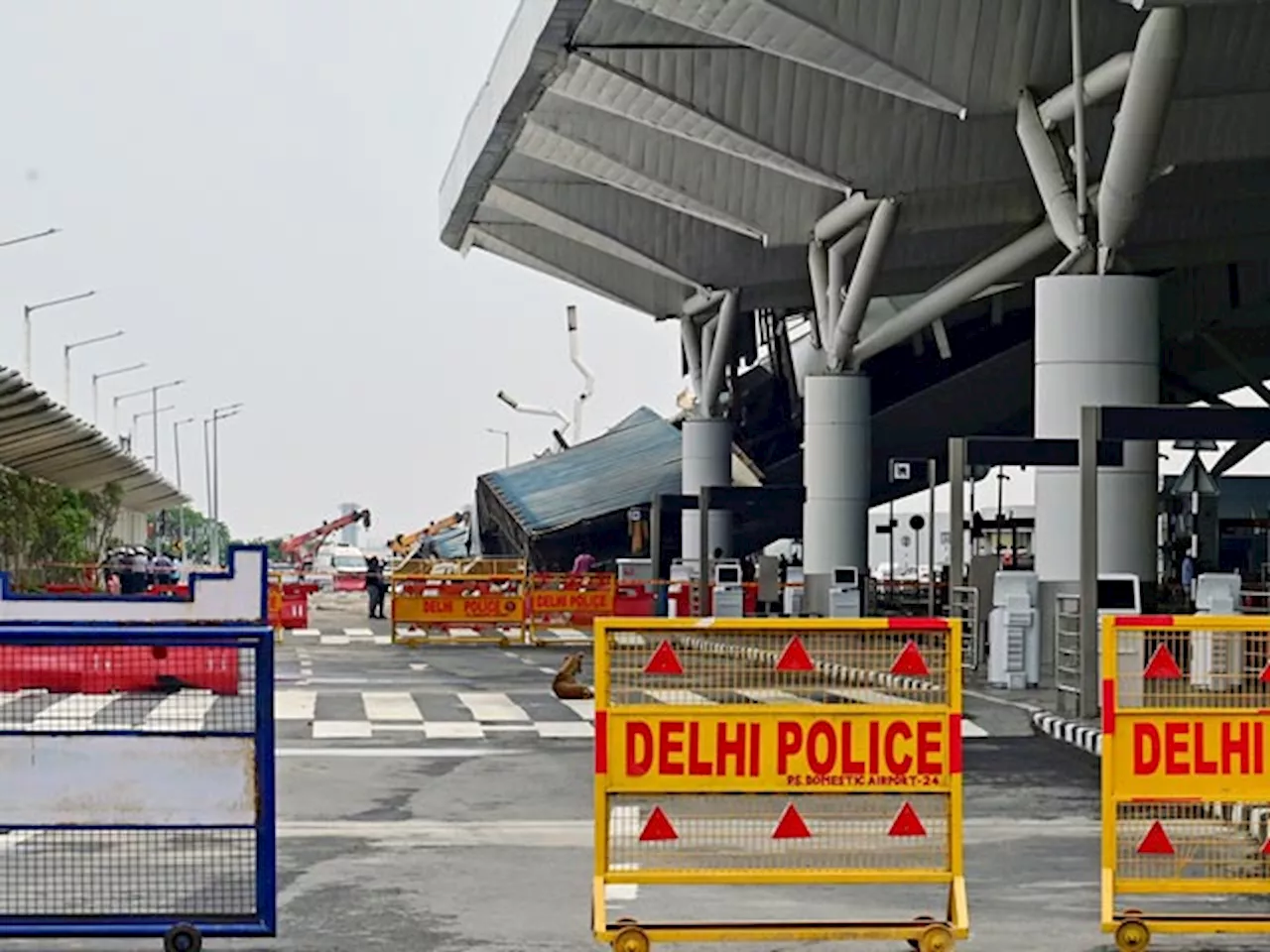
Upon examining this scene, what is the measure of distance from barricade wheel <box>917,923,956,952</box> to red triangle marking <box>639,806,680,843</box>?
1.09 meters

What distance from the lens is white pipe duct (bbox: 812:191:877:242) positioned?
156 ft

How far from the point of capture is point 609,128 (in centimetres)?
5025

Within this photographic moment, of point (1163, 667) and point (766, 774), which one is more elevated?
point (1163, 667)

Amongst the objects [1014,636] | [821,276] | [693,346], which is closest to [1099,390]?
[1014,636]

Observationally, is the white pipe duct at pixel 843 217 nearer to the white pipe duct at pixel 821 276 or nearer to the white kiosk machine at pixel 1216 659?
the white pipe duct at pixel 821 276

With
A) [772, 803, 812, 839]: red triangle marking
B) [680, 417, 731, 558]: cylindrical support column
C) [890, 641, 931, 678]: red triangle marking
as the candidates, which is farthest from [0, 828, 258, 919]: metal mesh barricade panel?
[680, 417, 731, 558]: cylindrical support column

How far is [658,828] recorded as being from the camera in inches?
435

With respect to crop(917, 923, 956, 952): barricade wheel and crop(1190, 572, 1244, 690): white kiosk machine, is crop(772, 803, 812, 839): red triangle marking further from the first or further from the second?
crop(1190, 572, 1244, 690): white kiosk machine

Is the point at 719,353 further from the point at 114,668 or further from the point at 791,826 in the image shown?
the point at 791,826

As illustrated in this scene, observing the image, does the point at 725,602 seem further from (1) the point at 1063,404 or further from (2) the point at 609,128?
(1) the point at 1063,404

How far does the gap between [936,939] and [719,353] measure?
183 feet

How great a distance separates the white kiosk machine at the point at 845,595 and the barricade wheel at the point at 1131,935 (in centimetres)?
3313

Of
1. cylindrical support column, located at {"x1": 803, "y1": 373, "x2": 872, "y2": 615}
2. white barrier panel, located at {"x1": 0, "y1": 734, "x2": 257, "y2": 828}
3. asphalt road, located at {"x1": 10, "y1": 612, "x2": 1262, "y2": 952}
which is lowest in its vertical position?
asphalt road, located at {"x1": 10, "y1": 612, "x2": 1262, "y2": 952}

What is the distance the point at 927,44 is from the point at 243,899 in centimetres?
2674
